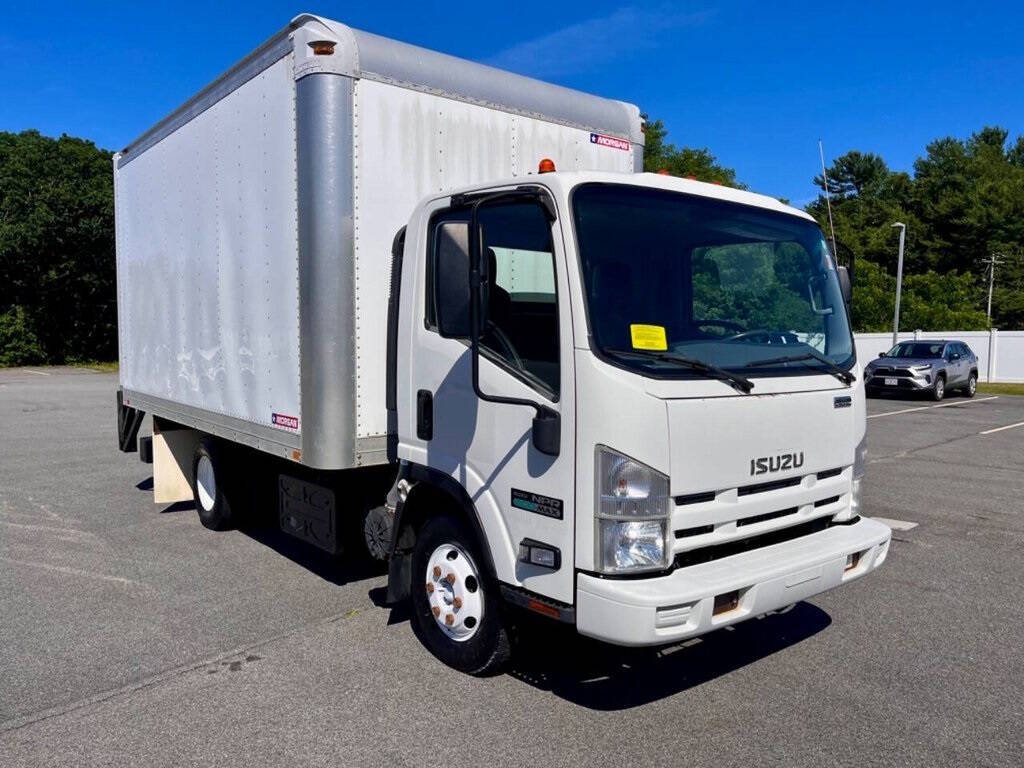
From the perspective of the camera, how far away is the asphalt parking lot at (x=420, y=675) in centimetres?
364

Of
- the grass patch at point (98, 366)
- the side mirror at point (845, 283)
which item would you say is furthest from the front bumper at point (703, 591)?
the grass patch at point (98, 366)

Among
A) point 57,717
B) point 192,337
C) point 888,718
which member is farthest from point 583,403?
point 192,337

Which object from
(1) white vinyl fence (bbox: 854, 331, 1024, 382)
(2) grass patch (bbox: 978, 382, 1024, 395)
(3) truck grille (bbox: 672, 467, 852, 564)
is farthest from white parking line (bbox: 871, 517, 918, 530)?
(1) white vinyl fence (bbox: 854, 331, 1024, 382)

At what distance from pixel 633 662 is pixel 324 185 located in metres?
3.03

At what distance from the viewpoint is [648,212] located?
12.9 ft

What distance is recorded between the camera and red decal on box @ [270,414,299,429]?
5.02m

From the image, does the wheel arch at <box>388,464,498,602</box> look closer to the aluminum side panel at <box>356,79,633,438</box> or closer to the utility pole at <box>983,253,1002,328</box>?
the aluminum side panel at <box>356,79,633,438</box>

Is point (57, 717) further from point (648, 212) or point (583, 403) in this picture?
point (648, 212)

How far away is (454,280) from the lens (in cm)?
378

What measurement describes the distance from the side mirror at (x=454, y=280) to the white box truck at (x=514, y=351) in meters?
0.01

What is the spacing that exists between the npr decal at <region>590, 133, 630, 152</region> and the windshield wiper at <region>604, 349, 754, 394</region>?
263 cm

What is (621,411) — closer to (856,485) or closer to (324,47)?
(856,485)

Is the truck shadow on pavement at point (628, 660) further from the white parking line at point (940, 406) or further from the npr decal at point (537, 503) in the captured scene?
the white parking line at point (940, 406)

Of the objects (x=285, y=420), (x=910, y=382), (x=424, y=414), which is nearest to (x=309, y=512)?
(x=285, y=420)
